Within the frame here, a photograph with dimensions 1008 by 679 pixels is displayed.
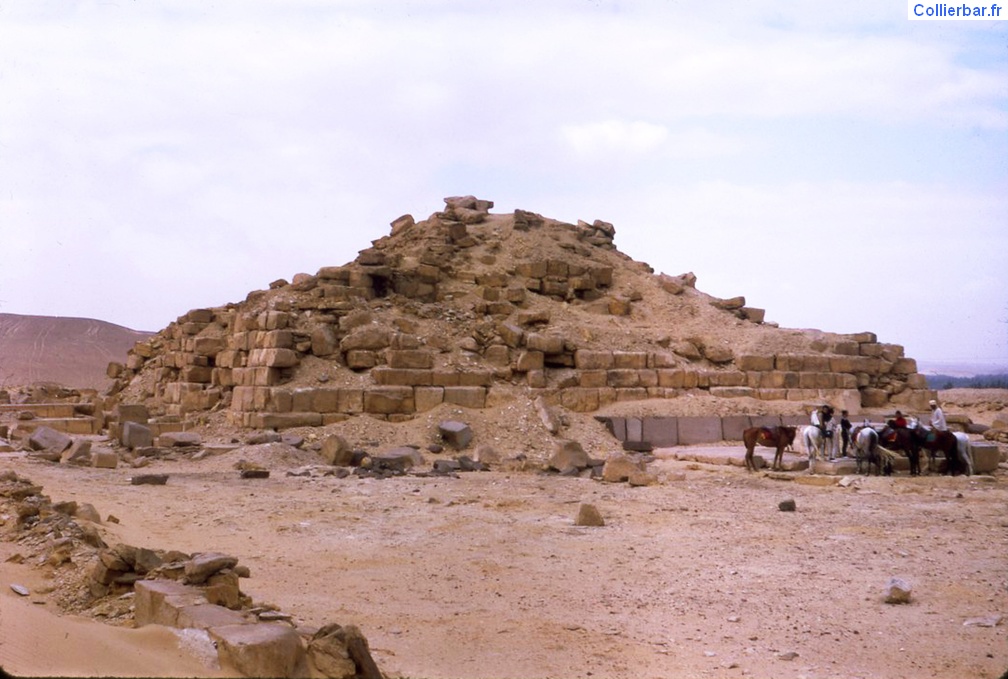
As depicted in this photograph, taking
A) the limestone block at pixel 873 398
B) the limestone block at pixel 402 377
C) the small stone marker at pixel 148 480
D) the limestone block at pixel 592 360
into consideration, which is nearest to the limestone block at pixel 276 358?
the limestone block at pixel 402 377

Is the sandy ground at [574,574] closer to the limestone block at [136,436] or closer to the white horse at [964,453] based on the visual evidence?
the white horse at [964,453]

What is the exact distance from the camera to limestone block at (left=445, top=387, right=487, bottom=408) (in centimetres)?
1791

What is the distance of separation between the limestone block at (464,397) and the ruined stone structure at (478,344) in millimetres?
26

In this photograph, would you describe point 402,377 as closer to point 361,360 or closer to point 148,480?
point 361,360

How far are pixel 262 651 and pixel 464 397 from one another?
44.2 ft

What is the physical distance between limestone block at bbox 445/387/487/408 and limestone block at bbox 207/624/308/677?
13173mm

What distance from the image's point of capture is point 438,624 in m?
6.44

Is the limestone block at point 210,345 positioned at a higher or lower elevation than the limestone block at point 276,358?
higher

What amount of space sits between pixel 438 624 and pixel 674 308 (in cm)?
1796

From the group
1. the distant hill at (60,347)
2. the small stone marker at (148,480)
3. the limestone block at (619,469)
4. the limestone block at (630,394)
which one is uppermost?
the distant hill at (60,347)

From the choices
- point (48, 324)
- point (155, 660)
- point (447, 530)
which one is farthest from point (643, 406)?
point (48, 324)

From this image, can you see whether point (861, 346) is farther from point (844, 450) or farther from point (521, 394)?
point (521, 394)

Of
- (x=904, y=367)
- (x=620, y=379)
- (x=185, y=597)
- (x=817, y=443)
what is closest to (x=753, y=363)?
(x=620, y=379)

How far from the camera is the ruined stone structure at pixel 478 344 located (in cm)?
1794
